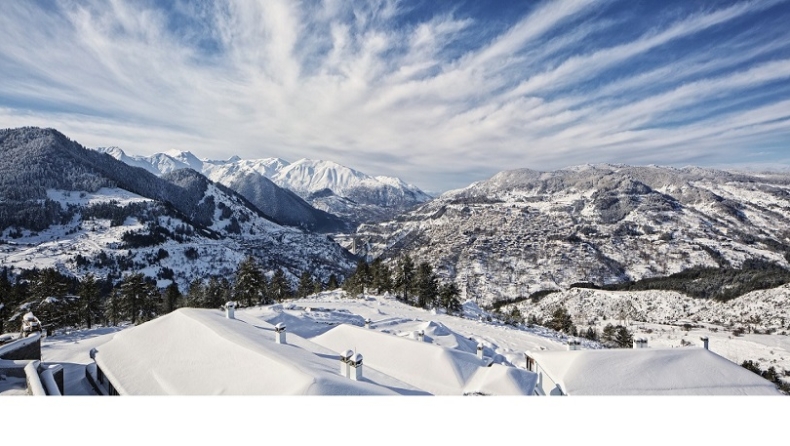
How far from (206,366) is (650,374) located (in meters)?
7.74

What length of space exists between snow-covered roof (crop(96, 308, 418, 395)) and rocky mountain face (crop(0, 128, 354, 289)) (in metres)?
66.3

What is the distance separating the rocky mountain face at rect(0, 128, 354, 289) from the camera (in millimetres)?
77438

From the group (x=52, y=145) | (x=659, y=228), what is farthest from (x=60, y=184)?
(x=659, y=228)

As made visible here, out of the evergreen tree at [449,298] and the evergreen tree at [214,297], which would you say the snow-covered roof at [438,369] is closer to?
the evergreen tree at [449,298]

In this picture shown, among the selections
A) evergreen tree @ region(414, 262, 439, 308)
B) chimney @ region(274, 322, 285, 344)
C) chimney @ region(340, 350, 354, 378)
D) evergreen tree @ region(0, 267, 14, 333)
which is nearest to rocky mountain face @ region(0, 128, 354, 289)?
evergreen tree @ region(414, 262, 439, 308)

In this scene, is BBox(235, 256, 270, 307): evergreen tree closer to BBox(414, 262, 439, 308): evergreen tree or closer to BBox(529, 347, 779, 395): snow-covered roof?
BBox(414, 262, 439, 308): evergreen tree

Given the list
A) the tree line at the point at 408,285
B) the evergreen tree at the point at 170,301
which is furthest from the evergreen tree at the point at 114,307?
the tree line at the point at 408,285

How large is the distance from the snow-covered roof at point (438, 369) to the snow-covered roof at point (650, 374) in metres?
1.05

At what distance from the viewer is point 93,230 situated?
93125 mm

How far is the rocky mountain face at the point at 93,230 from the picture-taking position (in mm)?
77438
